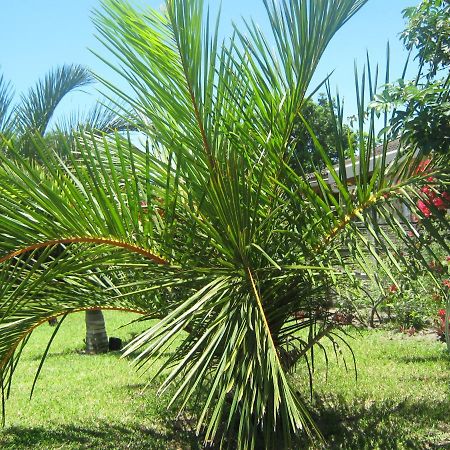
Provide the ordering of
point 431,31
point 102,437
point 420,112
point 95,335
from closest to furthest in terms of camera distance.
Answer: point 420,112
point 431,31
point 102,437
point 95,335

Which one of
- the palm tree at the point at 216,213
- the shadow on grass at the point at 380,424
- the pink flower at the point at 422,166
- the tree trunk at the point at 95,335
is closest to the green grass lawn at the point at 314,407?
the shadow on grass at the point at 380,424

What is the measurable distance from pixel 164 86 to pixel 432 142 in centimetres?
147

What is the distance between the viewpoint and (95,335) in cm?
1047

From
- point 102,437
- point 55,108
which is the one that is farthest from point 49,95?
point 102,437

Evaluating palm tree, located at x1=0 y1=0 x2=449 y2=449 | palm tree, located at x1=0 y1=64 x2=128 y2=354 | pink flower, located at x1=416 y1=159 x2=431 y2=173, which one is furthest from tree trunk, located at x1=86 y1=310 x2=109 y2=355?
pink flower, located at x1=416 y1=159 x2=431 y2=173

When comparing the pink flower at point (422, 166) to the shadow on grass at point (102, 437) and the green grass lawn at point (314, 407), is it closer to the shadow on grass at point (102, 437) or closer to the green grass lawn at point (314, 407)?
the green grass lawn at point (314, 407)

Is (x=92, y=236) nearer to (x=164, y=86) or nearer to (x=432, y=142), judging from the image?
(x=164, y=86)

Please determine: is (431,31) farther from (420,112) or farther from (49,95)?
(49,95)

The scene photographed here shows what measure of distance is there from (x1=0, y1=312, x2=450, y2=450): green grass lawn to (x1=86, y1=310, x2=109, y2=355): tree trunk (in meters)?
1.27

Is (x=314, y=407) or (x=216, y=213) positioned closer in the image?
(x=216, y=213)

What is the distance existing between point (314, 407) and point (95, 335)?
5677 mm

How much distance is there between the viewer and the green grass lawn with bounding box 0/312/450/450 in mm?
5008

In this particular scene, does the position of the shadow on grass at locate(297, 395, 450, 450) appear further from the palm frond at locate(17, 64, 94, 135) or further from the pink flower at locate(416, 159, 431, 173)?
the palm frond at locate(17, 64, 94, 135)

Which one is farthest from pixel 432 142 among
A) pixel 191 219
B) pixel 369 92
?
pixel 191 219
